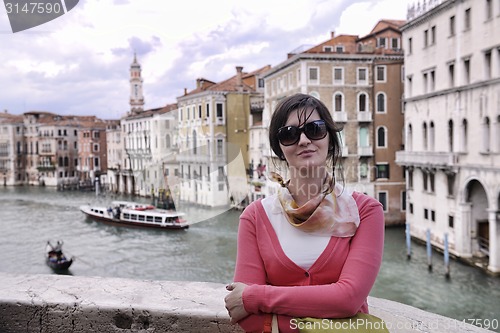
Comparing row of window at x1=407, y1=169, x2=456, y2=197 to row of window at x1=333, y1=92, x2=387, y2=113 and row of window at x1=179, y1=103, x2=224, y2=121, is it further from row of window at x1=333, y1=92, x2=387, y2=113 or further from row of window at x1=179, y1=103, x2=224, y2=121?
row of window at x1=179, y1=103, x2=224, y2=121

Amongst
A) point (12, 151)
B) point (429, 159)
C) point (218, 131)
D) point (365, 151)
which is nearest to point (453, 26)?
point (429, 159)

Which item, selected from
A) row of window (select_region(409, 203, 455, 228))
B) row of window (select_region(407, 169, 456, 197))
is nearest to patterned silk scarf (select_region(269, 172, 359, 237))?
row of window (select_region(407, 169, 456, 197))

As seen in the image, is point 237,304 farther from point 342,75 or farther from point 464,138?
point 342,75

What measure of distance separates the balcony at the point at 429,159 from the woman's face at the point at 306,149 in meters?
13.6

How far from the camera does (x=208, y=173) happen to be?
91.1 feet

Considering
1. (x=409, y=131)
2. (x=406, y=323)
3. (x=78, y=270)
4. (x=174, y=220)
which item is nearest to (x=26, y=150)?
(x=174, y=220)

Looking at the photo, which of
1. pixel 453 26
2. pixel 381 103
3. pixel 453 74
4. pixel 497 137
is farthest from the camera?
pixel 381 103

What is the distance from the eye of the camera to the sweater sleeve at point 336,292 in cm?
127

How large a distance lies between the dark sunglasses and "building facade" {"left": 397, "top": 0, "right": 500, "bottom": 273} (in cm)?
1192

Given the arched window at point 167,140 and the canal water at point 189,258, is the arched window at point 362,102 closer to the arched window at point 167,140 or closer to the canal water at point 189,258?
the canal water at point 189,258

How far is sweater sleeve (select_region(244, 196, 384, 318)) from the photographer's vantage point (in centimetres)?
127

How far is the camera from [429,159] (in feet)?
50.5

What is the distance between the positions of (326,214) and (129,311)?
953 millimetres

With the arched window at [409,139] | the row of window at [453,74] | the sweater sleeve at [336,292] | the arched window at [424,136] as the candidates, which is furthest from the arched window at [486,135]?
the sweater sleeve at [336,292]
